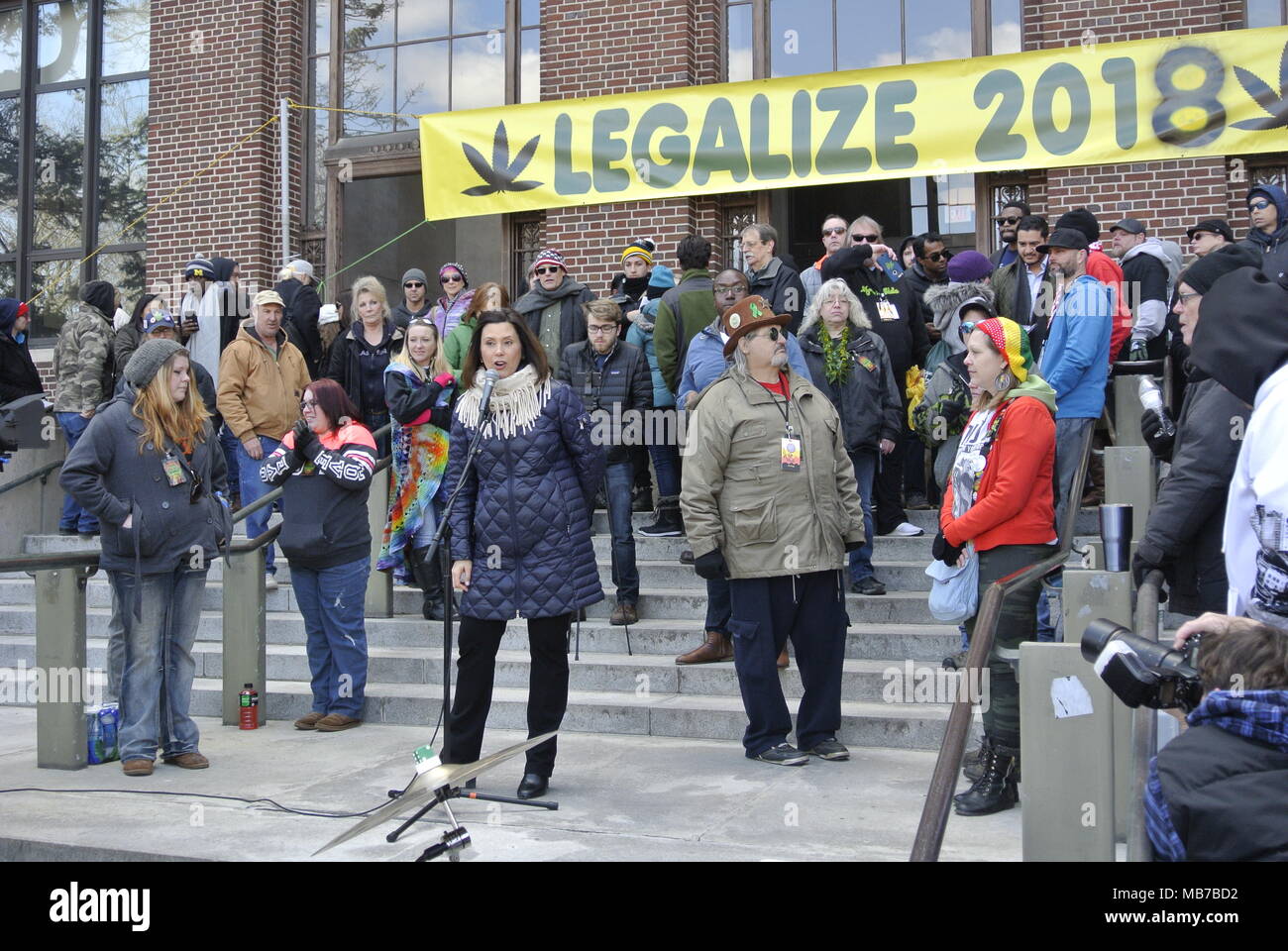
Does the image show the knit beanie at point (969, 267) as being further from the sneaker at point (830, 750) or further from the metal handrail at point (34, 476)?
the metal handrail at point (34, 476)

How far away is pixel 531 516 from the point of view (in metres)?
5.79

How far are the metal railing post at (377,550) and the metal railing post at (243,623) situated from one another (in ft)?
3.81

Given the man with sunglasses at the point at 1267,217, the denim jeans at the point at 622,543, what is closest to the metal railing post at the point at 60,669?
the denim jeans at the point at 622,543

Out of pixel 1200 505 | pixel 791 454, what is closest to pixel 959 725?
pixel 1200 505

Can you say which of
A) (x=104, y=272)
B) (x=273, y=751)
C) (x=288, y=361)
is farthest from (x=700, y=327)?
(x=104, y=272)

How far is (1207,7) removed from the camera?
1012 cm

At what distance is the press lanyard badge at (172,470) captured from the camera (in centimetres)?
662

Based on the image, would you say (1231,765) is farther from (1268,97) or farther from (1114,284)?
(1268,97)

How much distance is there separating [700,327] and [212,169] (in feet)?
21.7

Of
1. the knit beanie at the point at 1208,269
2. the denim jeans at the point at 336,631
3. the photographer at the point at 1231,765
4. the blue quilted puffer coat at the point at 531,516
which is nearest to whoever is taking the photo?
the photographer at the point at 1231,765

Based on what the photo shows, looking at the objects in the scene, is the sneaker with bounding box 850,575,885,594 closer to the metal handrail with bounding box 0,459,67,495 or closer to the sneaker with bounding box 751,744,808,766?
the sneaker with bounding box 751,744,808,766

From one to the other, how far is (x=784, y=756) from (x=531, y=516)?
5.44 ft

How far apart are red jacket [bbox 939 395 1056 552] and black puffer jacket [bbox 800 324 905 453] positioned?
2.18 m
